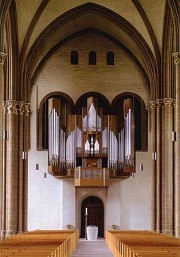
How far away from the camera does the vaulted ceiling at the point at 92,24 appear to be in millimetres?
31578

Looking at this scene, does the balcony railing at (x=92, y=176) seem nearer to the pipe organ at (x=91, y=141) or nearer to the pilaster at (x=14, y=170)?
the pipe organ at (x=91, y=141)

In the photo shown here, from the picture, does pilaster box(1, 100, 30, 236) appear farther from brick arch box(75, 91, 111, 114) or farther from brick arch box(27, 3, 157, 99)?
brick arch box(75, 91, 111, 114)

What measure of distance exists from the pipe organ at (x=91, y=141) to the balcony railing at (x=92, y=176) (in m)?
0.36

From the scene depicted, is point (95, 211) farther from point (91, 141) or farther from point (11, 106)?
point (11, 106)

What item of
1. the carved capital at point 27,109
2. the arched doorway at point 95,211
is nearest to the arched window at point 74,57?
the carved capital at point 27,109

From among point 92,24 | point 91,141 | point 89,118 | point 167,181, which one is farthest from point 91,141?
point 92,24

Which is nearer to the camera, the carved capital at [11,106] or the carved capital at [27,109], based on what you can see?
the carved capital at [11,106]

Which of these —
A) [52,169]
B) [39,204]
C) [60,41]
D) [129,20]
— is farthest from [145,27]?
[39,204]

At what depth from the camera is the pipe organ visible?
37.4 metres

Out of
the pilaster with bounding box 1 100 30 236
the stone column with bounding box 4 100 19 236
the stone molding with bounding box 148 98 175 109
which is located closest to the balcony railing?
the pilaster with bounding box 1 100 30 236

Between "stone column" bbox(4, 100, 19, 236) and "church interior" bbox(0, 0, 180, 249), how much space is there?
0.05 meters

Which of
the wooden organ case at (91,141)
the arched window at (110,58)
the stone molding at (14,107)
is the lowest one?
the wooden organ case at (91,141)

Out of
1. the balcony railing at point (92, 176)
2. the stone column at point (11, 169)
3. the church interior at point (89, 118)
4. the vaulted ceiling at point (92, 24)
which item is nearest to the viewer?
the vaulted ceiling at point (92, 24)

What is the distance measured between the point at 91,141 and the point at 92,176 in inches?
85.4
